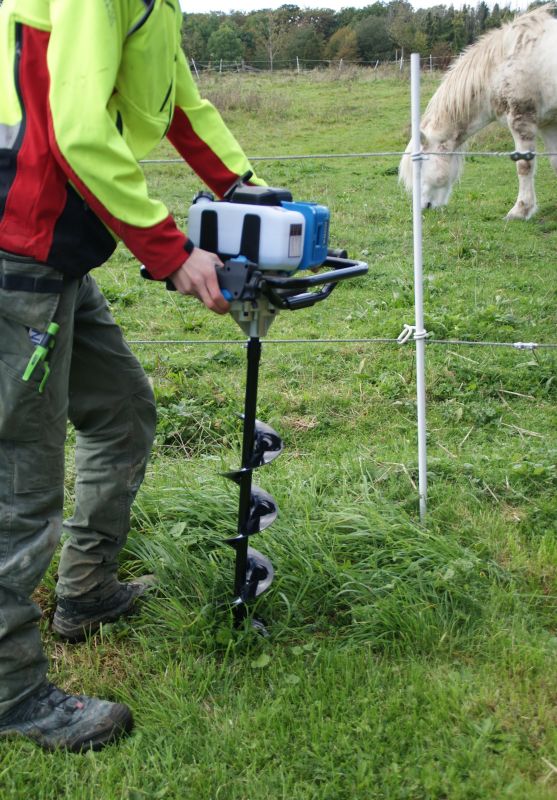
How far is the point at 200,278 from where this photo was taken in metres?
2.07

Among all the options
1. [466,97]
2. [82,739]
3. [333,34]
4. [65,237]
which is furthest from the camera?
[333,34]

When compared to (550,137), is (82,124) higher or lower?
lower

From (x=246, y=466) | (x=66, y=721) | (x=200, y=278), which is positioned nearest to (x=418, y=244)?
(x=246, y=466)

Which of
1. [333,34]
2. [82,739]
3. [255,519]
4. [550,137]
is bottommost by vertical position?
[82,739]

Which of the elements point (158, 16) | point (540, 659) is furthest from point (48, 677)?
point (158, 16)

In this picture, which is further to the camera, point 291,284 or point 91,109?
point 291,284

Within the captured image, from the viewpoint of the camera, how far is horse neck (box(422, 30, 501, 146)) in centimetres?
982

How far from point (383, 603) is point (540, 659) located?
1.75 ft

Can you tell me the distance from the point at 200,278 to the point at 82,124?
0.48 meters

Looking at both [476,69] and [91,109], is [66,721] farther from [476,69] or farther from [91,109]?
[476,69]

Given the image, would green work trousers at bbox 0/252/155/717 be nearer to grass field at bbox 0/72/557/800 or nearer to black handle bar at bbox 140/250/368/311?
grass field at bbox 0/72/557/800

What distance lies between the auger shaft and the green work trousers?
0.42 meters

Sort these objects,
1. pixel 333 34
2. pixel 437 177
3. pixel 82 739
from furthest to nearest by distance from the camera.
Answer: pixel 333 34, pixel 437 177, pixel 82 739

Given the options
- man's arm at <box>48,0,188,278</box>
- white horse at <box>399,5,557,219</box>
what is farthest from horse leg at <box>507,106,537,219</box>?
man's arm at <box>48,0,188,278</box>
